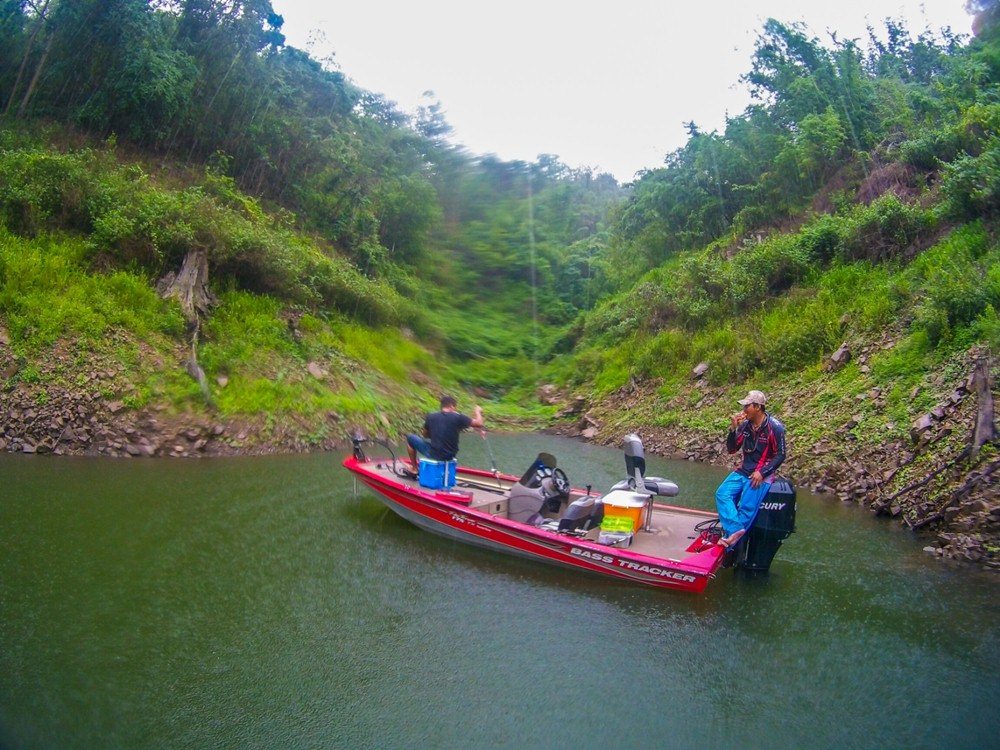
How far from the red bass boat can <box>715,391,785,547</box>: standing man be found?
0.18 meters

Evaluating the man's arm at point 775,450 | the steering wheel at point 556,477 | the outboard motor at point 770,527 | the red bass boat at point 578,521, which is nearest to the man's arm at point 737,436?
the man's arm at point 775,450

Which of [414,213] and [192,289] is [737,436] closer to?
[192,289]

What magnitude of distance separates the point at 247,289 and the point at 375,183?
12322 millimetres

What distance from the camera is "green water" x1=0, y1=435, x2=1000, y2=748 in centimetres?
447

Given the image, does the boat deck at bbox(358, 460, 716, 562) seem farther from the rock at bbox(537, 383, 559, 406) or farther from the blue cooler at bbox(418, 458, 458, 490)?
the rock at bbox(537, 383, 559, 406)

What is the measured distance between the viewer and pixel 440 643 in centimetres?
564

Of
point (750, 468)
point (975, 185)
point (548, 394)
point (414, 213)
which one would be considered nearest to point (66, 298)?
point (750, 468)

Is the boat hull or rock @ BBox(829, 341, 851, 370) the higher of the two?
rock @ BBox(829, 341, 851, 370)

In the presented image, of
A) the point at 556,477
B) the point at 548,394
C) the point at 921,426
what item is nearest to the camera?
the point at 556,477

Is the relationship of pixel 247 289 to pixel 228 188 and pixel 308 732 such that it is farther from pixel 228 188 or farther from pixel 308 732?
pixel 308 732

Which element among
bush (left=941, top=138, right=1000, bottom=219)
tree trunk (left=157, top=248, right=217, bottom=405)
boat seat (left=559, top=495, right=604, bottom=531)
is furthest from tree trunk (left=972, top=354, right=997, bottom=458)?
tree trunk (left=157, top=248, right=217, bottom=405)

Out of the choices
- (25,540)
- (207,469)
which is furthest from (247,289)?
(25,540)

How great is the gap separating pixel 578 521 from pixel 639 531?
0.86m

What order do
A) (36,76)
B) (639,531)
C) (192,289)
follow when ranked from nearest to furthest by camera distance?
(639,531)
(192,289)
(36,76)
